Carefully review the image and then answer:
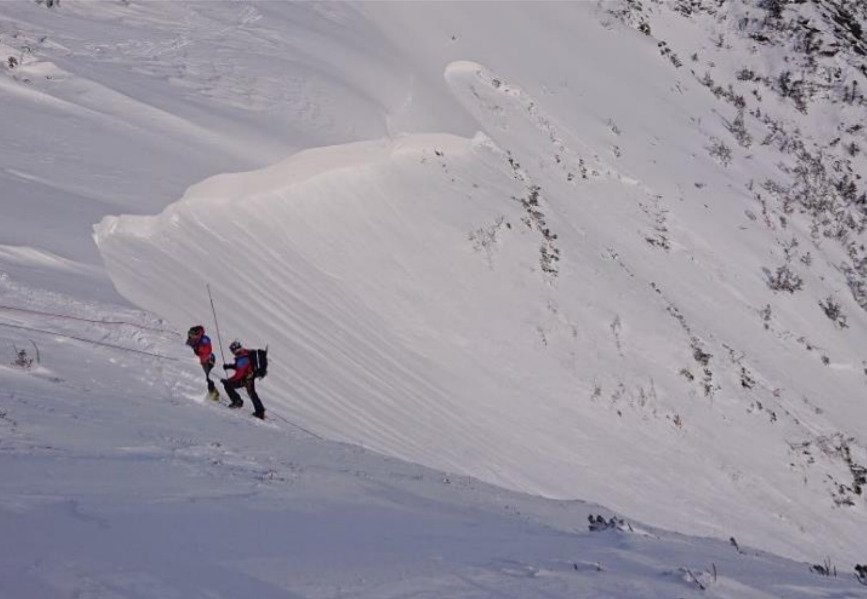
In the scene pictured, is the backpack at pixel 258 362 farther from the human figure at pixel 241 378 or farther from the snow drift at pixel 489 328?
the snow drift at pixel 489 328

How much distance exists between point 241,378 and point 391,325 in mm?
3982

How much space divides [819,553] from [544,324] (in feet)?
16.2

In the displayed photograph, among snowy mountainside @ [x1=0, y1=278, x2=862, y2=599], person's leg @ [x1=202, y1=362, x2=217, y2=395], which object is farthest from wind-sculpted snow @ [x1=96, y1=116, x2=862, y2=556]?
snowy mountainside @ [x1=0, y1=278, x2=862, y2=599]

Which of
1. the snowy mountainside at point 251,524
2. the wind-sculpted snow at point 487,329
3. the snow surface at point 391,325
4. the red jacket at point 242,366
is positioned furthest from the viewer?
the wind-sculpted snow at point 487,329

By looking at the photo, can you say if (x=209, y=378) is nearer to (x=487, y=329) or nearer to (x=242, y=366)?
(x=242, y=366)

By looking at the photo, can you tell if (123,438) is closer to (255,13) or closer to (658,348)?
(658,348)

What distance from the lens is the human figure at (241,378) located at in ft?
31.7

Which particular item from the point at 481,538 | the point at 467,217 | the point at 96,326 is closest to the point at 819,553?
the point at 467,217

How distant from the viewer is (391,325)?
13.5m

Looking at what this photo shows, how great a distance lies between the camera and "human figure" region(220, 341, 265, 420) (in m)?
9.67

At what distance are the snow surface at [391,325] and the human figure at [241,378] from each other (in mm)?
346

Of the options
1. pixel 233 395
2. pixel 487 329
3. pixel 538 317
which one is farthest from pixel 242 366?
pixel 538 317

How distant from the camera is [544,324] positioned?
1473 centimetres

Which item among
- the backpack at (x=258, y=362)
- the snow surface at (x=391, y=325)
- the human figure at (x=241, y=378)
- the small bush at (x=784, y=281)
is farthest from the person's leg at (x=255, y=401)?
the small bush at (x=784, y=281)
